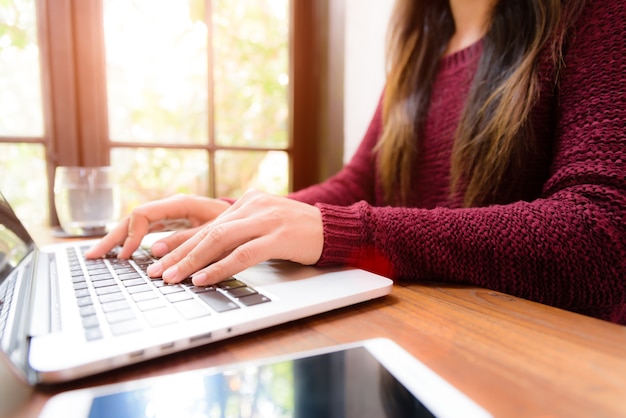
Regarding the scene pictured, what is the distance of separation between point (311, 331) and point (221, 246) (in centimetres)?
15

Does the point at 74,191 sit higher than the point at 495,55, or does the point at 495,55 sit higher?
the point at 495,55

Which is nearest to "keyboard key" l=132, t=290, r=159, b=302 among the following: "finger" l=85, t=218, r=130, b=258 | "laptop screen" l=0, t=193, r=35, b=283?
"laptop screen" l=0, t=193, r=35, b=283

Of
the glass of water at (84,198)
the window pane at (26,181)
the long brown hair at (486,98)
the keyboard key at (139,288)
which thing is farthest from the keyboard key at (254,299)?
the window pane at (26,181)

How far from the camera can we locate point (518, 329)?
0.31m

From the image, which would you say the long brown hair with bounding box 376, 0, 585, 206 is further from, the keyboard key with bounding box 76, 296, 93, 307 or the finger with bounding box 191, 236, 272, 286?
the keyboard key with bounding box 76, 296, 93, 307

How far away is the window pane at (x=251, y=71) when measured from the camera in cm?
125

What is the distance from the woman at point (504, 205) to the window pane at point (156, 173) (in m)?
0.64

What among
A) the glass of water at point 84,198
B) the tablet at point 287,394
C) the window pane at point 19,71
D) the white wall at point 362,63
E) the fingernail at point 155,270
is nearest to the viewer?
the tablet at point 287,394

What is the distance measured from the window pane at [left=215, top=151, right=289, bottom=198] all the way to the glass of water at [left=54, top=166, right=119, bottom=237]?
0.47 meters

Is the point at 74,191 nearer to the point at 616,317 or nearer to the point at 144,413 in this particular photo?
the point at 144,413

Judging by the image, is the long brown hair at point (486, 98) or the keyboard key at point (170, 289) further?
the long brown hair at point (486, 98)

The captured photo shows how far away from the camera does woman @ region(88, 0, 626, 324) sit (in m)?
0.41

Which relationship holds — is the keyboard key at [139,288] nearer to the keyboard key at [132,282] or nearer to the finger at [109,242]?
the keyboard key at [132,282]

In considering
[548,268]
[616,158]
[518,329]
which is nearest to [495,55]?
[616,158]
